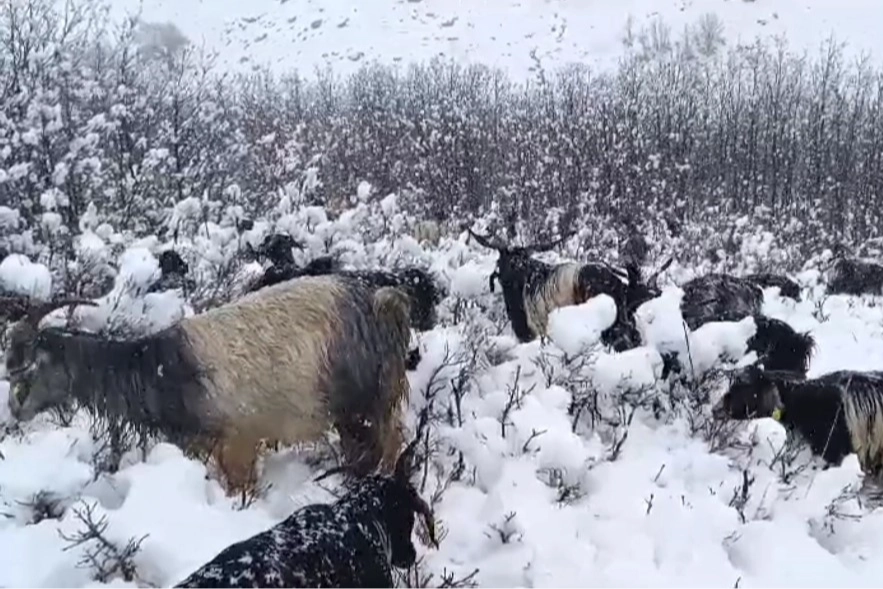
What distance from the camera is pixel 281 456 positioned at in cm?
471

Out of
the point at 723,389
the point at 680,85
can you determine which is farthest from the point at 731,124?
the point at 723,389

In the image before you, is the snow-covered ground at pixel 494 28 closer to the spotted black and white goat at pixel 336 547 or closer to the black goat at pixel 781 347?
the black goat at pixel 781 347

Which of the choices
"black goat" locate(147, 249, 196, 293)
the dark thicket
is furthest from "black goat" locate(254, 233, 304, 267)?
the dark thicket

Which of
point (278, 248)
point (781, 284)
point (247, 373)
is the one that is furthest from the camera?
point (781, 284)

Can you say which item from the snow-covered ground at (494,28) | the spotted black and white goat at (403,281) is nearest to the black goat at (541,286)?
the spotted black and white goat at (403,281)

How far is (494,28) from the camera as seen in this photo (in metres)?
35.0

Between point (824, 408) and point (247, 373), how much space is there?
10.9ft

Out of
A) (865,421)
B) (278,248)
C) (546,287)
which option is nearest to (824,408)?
(865,421)

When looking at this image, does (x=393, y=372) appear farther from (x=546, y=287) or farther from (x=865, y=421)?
(x=546, y=287)

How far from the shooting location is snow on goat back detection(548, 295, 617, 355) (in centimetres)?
496

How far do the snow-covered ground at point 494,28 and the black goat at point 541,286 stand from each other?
79.3 ft

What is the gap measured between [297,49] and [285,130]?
1938cm

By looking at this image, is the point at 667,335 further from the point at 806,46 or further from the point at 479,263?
the point at 806,46

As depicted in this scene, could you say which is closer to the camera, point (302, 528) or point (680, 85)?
point (302, 528)
